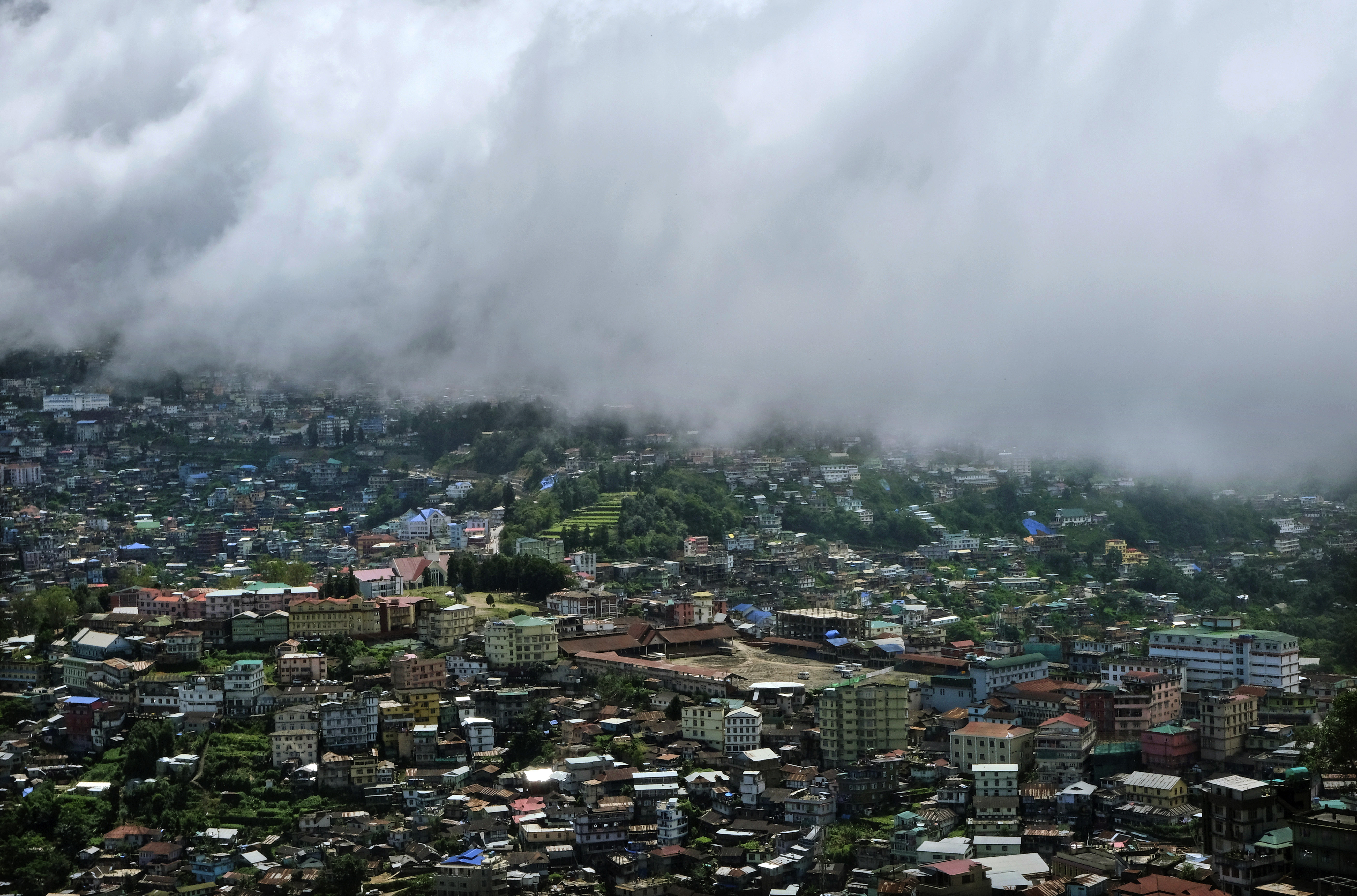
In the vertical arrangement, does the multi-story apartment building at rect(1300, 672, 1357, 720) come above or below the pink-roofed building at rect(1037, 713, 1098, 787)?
above

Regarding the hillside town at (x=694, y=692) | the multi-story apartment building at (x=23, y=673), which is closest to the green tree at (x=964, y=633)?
the hillside town at (x=694, y=692)

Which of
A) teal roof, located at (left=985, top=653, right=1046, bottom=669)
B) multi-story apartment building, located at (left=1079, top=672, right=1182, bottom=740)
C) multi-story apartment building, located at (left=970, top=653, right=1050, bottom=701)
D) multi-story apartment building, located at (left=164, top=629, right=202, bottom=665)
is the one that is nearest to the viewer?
multi-story apartment building, located at (left=1079, top=672, right=1182, bottom=740)

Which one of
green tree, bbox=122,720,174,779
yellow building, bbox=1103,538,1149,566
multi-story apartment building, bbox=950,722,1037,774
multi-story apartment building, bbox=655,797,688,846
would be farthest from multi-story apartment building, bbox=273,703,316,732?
yellow building, bbox=1103,538,1149,566

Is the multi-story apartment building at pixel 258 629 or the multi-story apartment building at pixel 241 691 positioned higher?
the multi-story apartment building at pixel 258 629

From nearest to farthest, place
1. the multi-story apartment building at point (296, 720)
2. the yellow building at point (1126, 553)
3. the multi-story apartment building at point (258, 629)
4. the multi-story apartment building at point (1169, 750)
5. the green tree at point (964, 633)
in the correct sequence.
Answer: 1. the multi-story apartment building at point (1169, 750)
2. the multi-story apartment building at point (296, 720)
3. the multi-story apartment building at point (258, 629)
4. the green tree at point (964, 633)
5. the yellow building at point (1126, 553)

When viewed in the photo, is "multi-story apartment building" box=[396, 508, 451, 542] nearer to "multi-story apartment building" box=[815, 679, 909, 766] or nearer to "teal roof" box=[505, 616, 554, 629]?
"teal roof" box=[505, 616, 554, 629]

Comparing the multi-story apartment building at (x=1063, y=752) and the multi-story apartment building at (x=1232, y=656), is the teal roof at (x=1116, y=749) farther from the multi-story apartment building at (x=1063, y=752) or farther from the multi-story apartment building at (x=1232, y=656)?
the multi-story apartment building at (x=1232, y=656)
